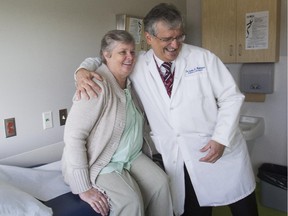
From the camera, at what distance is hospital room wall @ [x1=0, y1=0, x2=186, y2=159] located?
5.47 ft

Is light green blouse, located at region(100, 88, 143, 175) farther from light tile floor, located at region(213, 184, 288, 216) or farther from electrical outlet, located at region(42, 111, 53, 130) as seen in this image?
light tile floor, located at region(213, 184, 288, 216)

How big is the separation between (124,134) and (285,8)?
6.41 feet

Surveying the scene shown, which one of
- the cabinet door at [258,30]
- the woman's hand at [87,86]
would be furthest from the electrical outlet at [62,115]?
the cabinet door at [258,30]

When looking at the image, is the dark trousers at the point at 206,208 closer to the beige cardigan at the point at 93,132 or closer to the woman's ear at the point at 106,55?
the beige cardigan at the point at 93,132

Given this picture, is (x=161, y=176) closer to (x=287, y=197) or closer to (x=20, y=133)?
(x=20, y=133)

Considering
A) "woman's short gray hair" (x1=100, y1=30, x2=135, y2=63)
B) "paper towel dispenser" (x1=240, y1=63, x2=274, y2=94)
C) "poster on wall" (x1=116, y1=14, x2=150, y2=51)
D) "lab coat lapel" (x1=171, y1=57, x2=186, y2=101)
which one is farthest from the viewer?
"paper towel dispenser" (x1=240, y1=63, x2=274, y2=94)

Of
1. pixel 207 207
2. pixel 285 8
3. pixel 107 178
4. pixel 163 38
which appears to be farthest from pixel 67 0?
pixel 285 8

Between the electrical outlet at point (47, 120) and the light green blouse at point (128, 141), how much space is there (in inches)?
26.2

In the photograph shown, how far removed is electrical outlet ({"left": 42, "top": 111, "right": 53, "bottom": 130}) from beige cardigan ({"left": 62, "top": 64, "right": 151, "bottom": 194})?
510 mm

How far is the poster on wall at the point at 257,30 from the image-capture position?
2.40 meters

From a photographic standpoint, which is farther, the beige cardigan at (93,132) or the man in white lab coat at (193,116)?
the man in white lab coat at (193,116)

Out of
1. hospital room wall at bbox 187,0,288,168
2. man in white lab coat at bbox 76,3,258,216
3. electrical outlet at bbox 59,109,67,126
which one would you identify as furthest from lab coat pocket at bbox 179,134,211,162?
hospital room wall at bbox 187,0,288,168

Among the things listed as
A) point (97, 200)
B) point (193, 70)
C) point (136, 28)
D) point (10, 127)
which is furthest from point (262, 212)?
point (10, 127)

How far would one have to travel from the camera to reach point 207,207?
1.72 meters
